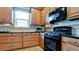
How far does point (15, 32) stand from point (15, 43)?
0.17 meters

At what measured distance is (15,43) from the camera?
1705 millimetres

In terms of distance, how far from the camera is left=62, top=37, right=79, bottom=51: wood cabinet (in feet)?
4.53

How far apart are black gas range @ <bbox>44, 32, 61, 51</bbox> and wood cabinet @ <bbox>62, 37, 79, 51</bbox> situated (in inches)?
3.7

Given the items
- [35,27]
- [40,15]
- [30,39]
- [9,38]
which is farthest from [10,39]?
[40,15]

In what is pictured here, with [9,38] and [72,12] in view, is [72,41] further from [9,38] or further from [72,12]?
[9,38]

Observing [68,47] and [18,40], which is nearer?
[68,47]

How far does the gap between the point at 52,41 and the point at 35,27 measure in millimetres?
331

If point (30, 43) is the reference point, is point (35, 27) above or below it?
above

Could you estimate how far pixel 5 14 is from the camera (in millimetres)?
1649

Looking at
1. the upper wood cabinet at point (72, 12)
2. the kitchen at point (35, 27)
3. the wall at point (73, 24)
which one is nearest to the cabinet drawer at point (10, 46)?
the kitchen at point (35, 27)
